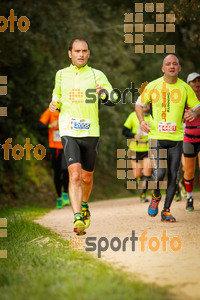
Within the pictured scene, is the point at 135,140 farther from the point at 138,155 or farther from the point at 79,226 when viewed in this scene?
the point at 79,226

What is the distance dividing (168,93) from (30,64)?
1110cm

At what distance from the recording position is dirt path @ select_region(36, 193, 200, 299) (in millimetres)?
4699

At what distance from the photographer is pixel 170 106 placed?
8.49 m

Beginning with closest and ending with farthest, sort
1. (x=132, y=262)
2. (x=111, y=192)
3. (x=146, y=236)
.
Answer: (x=132, y=262) < (x=146, y=236) < (x=111, y=192)

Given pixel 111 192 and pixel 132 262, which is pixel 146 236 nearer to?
pixel 132 262

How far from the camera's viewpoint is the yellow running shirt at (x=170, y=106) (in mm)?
8500

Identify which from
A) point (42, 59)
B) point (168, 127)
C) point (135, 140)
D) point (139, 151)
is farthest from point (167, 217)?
point (42, 59)

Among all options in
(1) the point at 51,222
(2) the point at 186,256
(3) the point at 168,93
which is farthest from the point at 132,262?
(1) the point at 51,222

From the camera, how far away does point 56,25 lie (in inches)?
735

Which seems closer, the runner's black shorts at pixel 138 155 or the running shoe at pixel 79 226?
the running shoe at pixel 79 226

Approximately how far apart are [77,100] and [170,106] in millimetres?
1713

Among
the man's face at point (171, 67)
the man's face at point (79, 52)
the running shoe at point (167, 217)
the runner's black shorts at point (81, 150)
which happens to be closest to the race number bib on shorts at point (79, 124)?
the runner's black shorts at point (81, 150)

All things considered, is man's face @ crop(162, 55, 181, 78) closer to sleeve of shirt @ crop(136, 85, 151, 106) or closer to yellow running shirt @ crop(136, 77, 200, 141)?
yellow running shirt @ crop(136, 77, 200, 141)

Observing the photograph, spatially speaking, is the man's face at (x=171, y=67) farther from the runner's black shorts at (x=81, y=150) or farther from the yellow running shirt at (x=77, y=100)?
the runner's black shorts at (x=81, y=150)
